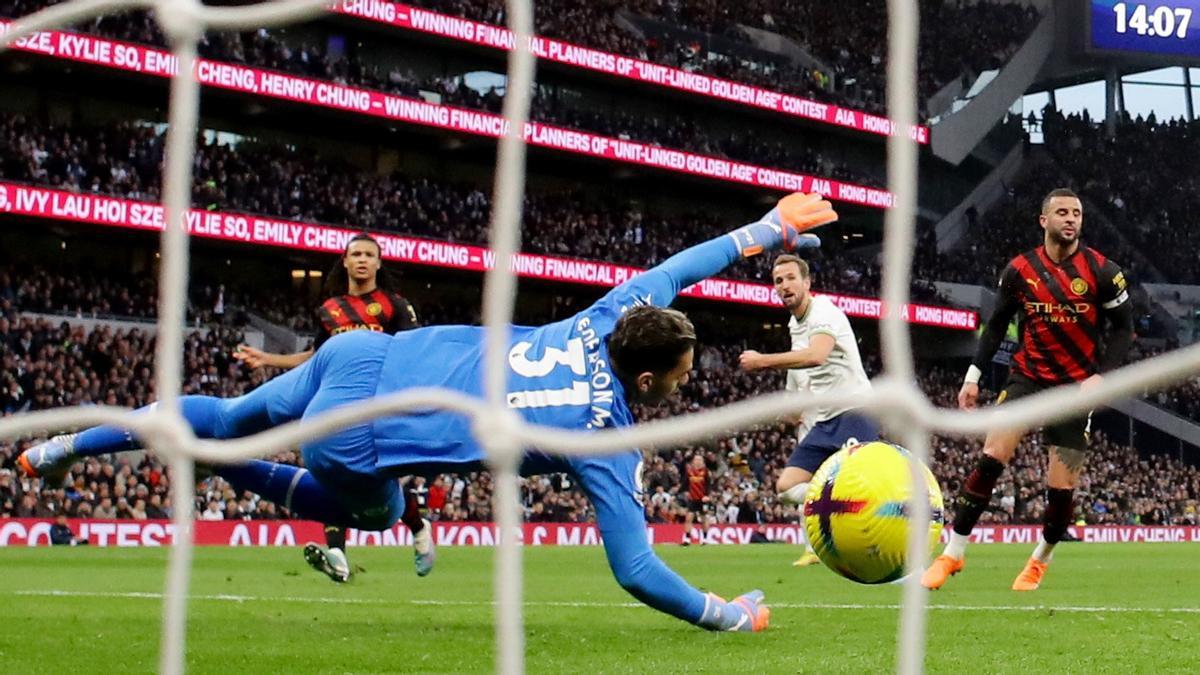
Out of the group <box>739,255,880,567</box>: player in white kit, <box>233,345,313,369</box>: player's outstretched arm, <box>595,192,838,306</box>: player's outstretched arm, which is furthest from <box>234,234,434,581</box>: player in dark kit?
<box>595,192,838,306</box>: player's outstretched arm

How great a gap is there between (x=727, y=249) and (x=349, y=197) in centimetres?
2582

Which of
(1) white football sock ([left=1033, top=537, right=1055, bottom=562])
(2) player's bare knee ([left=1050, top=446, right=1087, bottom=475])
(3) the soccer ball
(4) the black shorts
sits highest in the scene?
(4) the black shorts

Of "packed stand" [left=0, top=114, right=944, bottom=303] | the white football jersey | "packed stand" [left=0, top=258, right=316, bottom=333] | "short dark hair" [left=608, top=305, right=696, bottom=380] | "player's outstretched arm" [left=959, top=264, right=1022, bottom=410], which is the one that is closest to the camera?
"short dark hair" [left=608, top=305, right=696, bottom=380]

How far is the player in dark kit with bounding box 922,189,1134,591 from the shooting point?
7824 millimetres

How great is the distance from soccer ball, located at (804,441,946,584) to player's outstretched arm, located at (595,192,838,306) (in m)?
0.75

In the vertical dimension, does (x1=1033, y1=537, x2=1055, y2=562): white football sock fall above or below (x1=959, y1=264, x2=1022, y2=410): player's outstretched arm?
below

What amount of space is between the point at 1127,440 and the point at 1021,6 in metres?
14.6

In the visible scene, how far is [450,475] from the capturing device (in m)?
15.3

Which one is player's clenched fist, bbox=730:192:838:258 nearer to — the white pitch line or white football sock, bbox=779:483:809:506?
the white pitch line

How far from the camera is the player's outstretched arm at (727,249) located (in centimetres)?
510

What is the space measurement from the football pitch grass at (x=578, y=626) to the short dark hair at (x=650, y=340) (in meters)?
0.89

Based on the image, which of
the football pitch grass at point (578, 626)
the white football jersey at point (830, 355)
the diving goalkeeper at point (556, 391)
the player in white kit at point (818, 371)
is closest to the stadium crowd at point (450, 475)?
the white football jersey at point (830, 355)

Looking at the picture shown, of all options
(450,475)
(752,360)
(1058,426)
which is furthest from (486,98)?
(752,360)

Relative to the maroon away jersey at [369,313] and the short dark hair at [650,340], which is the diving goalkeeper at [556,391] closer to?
the short dark hair at [650,340]
